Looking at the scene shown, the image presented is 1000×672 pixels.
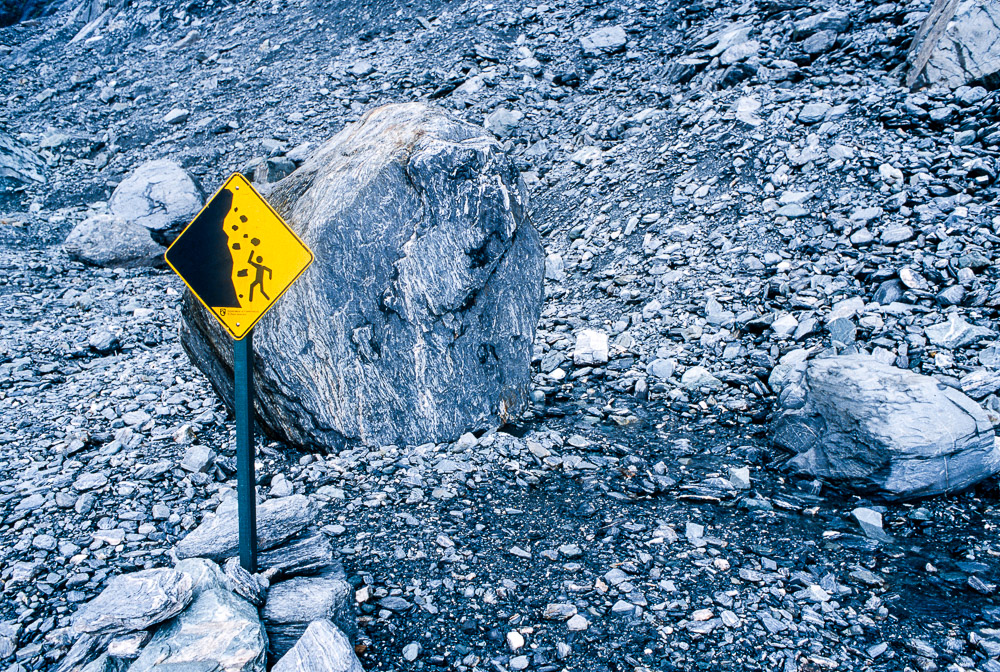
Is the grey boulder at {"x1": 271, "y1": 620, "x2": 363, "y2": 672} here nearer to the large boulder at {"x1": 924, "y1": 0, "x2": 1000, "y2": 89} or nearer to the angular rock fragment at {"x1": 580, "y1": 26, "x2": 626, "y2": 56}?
the large boulder at {"x1": 924, "y1": 0, "x2": 1000, "y2": 89}

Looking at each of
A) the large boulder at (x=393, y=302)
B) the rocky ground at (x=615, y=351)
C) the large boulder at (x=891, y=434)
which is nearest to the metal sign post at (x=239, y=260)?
the large boulder at (x=393, y=302)

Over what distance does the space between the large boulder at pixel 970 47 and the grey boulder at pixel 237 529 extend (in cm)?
769

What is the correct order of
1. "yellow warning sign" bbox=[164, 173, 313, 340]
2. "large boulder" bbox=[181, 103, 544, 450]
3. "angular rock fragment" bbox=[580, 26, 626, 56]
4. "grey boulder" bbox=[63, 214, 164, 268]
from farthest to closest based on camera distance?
"angular rock fragment" bbox=[580, 26, 626, 56] < "grey boulder" bbox=[63, 214, 164, 268] < "large boulder" bbox=[181, 103, 544, 450] < "yellow warning sign" bbox=[164, 173, 313, 340]

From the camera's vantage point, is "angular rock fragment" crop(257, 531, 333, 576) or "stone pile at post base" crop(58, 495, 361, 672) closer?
"stone pile at post base" crop(58, 495, 361, 672)

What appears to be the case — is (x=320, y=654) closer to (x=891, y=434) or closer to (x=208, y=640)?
(x=208, y=640)

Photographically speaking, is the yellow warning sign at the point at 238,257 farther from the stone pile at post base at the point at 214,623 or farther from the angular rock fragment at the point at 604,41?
the angular rock fragment at the point at 604,41

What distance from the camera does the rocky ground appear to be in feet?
9.51

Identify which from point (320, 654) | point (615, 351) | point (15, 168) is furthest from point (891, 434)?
point (15, 168)

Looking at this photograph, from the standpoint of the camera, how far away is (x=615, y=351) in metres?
5.46

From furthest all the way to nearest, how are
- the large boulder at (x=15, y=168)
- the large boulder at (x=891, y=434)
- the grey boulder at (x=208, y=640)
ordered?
the large boulder at (x=15, y=168), the large boulder at (x=891, y=434), the grey boulder at (x=208, y=640)

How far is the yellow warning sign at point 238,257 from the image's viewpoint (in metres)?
2.56

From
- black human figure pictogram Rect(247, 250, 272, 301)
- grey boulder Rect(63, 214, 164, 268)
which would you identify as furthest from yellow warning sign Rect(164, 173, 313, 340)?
grey boulder Rect(63, 214, 164, 268)

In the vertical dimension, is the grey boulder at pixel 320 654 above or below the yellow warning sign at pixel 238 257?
below

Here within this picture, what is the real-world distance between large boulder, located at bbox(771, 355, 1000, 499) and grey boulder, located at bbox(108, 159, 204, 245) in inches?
290
